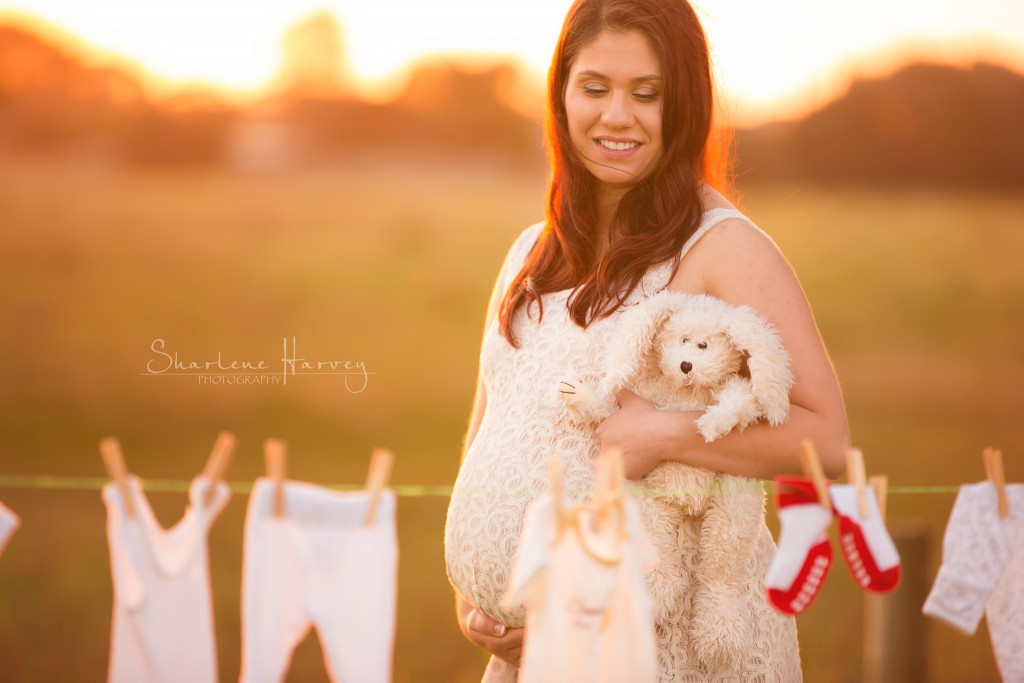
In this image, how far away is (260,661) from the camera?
1584 mm

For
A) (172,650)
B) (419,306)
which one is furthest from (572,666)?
(419,306)

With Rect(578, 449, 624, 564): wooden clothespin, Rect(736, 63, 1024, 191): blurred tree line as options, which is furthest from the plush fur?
Rect(736, 63, 1024, 191): blurred tree line

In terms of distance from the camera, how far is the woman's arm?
65.2 inches

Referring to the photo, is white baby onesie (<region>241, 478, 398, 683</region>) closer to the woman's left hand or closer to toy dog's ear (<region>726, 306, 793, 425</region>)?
the woman's left hand

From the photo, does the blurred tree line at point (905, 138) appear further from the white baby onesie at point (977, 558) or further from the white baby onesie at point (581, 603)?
the white baby onesie at point (581, 603)

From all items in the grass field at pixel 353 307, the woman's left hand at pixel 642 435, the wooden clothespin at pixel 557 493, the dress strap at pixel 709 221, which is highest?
the grass field at pixel 353 307

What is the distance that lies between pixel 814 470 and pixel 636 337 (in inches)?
14.0

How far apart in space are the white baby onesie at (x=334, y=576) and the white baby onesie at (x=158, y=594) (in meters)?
0.09

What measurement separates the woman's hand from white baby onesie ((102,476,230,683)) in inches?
18.9

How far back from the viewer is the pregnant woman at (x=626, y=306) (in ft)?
5.49

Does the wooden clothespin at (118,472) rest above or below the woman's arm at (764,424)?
below

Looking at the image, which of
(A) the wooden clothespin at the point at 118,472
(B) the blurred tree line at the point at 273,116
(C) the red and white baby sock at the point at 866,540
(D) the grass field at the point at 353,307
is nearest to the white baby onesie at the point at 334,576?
(A) the wooden clothespin at the point at 118,472

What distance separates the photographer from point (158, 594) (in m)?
1.61

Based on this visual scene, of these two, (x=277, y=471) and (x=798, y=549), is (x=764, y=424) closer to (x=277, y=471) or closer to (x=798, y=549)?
(x=798, y=549)
